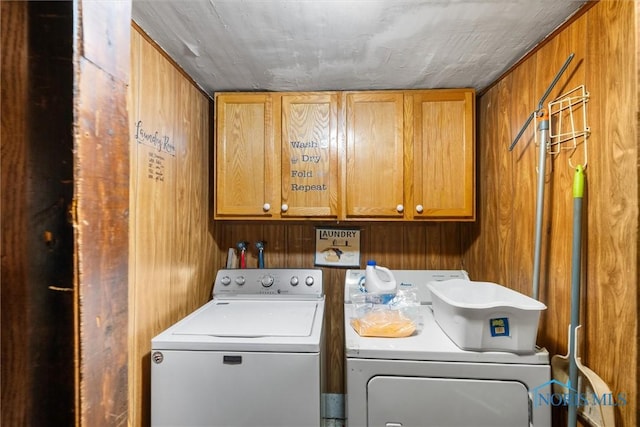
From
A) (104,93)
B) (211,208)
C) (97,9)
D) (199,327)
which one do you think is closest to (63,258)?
(104,93)

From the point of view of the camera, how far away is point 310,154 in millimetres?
1786

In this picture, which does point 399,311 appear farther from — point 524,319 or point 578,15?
point 578,15

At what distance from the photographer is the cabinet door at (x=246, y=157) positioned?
70.6 inches

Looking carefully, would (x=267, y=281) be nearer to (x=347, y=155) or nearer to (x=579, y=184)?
(x=347, y=155)

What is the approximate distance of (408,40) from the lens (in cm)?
130

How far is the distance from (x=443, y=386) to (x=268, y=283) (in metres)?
1.12

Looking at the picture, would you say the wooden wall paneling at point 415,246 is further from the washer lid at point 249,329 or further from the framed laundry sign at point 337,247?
the washer lid at point 249,329

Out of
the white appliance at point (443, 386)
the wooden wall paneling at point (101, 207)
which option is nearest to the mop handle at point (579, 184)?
the white appliance at point (443, 386)

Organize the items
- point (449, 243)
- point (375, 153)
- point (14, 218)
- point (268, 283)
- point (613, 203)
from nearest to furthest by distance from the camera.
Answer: point (14, 218) → point (613, 203) → point (375, 153) → point (268, 283) → point (449, 243)

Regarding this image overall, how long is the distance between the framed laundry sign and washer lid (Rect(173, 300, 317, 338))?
0.41m

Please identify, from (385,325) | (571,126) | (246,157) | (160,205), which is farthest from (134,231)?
(571,126)

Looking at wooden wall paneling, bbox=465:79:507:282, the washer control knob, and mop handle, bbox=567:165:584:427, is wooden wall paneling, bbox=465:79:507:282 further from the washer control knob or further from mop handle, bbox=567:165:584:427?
the washer control knob

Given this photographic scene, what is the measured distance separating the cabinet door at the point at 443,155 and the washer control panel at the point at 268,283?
0.79 meters

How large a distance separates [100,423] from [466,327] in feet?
3.73
